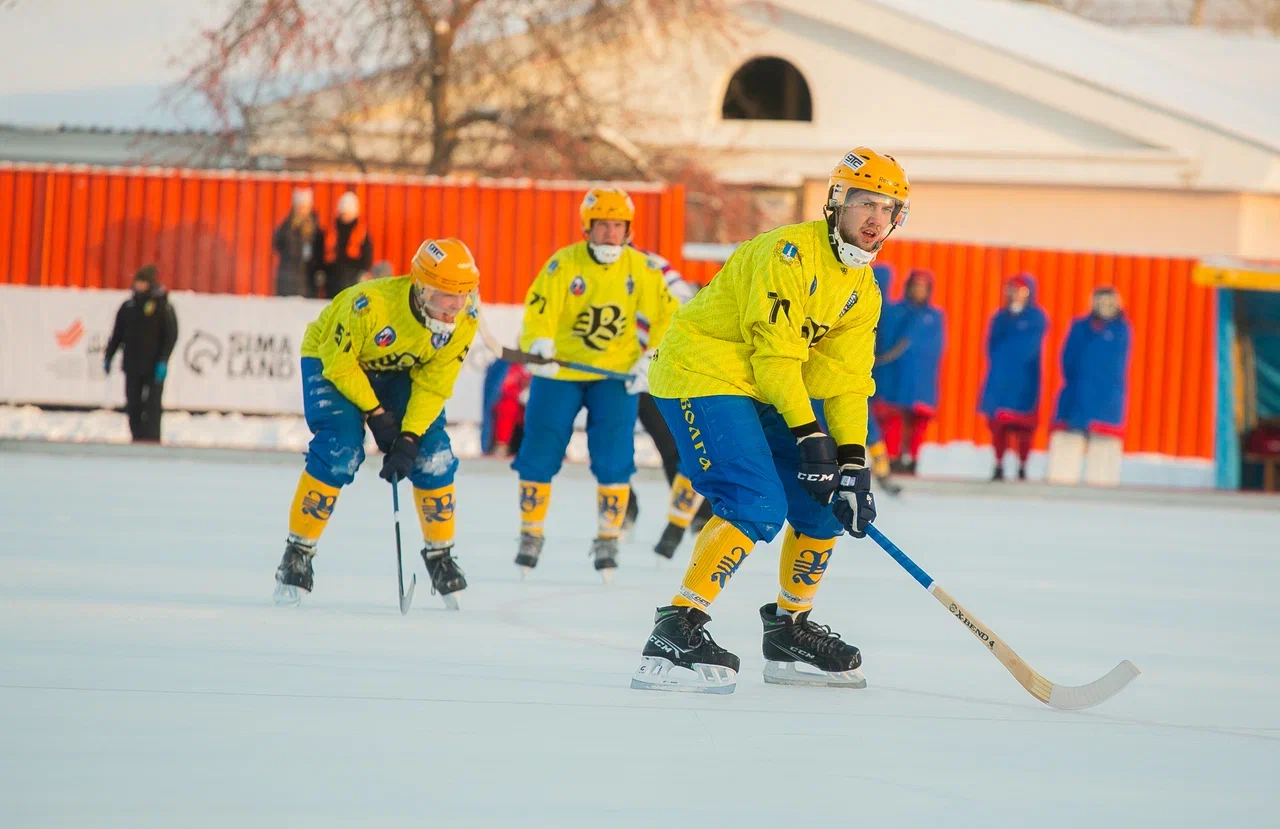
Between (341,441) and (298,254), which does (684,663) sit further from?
(298,254)

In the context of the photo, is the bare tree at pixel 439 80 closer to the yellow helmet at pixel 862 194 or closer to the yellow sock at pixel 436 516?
the yellow sock at pixel 436 516

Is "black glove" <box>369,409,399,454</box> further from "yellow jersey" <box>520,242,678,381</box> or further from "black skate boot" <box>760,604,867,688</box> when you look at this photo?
"black skate boot" <box>760,604,867,688</box>

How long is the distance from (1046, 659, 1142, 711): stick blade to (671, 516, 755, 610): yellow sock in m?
0.94

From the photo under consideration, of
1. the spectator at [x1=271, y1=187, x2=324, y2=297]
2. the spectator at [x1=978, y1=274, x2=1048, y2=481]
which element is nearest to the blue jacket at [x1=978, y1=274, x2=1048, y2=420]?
the spectator at [x1=978, y1=274, x2=1048, y2=481]

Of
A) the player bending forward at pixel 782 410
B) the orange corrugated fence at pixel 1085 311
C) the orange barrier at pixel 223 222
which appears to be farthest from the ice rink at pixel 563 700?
the orange corrugated fence at pixel 1085 311

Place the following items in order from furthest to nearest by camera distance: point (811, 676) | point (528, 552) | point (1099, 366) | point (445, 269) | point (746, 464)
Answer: point (1099, 366)
point (528, 552)
point (445, 269)
point (811, 676)
point (746, 464)

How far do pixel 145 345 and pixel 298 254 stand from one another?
1.64 metres

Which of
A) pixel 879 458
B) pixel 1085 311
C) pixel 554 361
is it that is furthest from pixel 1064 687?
pixel 1085 311

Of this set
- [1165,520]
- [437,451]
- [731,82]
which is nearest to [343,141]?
[731,82]

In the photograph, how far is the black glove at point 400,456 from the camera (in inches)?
224

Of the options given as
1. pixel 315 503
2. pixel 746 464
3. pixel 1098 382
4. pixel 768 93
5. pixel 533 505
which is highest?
pixel 768 93

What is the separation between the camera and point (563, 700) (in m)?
4.25

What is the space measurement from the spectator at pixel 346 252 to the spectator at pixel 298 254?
0.12 m

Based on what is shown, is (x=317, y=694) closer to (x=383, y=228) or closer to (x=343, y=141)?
(x=383, y=228)
